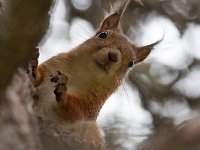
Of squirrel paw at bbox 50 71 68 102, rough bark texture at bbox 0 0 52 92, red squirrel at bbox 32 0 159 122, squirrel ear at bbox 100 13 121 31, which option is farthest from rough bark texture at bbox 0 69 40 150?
squirrel ear at bbox 100 13 121 31

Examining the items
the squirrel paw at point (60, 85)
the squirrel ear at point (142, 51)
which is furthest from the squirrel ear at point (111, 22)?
the squirrel paw at point (60, 85)

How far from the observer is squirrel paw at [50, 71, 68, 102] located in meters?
2.46

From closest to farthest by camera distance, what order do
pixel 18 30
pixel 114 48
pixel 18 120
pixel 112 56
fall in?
1. pixel 18 30
2. pixel 18 120
3. pixel 112 56
4. pixel 114 48

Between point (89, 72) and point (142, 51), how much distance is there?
2.04 ft

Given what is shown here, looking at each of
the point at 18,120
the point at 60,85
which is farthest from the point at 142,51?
the point at 18,120

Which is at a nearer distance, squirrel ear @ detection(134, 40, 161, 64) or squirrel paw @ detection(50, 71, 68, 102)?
squirrel paw @ detection(50, 71, 68, 102)

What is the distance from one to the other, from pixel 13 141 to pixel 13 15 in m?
0.30

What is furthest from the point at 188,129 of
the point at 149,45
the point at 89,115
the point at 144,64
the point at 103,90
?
the point at 144,64

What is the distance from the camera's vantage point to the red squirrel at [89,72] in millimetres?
2771

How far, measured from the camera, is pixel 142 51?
3.72 m

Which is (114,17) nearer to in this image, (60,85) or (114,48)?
(114,48)

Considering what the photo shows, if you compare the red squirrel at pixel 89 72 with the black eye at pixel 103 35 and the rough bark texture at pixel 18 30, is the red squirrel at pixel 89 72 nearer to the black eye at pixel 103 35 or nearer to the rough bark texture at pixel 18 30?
the black eye at pixel 103 35

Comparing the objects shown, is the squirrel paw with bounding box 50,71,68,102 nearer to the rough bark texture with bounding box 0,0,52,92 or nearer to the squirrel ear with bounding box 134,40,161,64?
the squirrel ear with bounding box 134,40,161,64

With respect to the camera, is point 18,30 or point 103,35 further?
point 103,35
